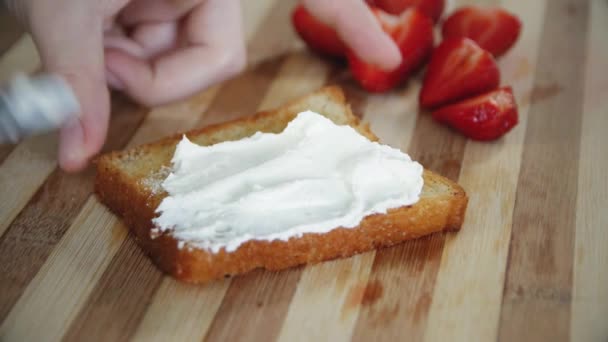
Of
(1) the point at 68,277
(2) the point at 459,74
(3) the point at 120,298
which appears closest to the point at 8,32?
(1) the point at 68,277

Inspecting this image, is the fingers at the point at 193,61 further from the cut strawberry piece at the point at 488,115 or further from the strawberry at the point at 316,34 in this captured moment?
the cut strawberry piece at the point at 488,115

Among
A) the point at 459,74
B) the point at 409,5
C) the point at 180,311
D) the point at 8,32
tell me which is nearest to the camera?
the point at 180,311

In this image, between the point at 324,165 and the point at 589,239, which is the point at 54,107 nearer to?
the point at 324,165

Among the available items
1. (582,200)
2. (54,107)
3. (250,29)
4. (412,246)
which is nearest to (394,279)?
(412,246)

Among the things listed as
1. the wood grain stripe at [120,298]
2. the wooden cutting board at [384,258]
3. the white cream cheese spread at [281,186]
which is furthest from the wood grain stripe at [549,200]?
the wood grain stripe at [120,298]

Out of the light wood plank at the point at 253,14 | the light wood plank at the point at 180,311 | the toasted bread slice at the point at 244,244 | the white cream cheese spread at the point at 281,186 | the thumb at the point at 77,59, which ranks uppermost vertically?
the thumb at the point at 77,59

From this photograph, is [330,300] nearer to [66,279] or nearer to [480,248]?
[480,248]

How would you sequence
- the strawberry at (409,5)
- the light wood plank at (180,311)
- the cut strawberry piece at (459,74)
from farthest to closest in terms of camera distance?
the strawberry at (409,5) < the cut strawberry piece at (459,74) < the light wood plank at (180,311)
